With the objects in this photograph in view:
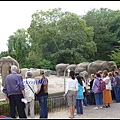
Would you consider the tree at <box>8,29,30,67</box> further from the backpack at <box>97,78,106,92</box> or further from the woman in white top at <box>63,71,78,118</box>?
the woman in white top at <box>63,71,78,118</box>

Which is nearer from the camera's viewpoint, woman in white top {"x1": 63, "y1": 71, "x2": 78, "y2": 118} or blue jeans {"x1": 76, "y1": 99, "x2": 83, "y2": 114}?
woman in white top {"x1": 63, "y1": 71, "x2": 78, "y2": 118}

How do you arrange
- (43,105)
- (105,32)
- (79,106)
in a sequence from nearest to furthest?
(43,105) < (79,106) < (105,32)

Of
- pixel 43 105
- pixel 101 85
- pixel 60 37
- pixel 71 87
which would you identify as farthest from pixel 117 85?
pixel 60 37

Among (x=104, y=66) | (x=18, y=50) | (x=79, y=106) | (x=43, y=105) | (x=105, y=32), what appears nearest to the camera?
(x=43, y=105)

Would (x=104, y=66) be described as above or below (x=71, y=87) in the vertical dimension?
above

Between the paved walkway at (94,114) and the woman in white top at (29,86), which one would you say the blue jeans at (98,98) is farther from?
the woman in white top at (29,86)

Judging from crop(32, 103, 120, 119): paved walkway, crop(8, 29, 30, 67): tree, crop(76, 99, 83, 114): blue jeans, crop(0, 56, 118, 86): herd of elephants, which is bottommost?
crop(32, 103, 120, 119): paved walkway

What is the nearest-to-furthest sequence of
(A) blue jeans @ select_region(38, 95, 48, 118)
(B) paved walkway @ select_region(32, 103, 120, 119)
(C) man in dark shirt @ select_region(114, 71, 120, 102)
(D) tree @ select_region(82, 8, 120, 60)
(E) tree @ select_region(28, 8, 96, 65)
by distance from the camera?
(A) blue jeans @ select_region(38, 95, 48, 118) < (B) paved walkway @ select_region(32, 103, 120, 119) < (C) man in dark shirt @ select_region(114, 71, 120, 102) < (E) tree @ select_region(28, 8, 96, 65) < (D) tree @ select_region(82, 8, 120, 60)

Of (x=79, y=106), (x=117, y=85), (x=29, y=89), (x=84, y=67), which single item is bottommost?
(x=79, y=106)

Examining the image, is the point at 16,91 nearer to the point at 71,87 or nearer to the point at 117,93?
the point at 71,87

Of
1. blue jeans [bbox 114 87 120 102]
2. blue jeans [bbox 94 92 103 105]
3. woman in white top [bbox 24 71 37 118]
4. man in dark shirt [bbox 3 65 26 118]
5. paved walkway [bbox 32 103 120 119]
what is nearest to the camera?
man in dark shirt [bbox 3 65 26 118]

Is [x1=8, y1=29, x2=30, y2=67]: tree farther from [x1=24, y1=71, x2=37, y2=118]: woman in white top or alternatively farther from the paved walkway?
[x1=24, y1=71, x2=37, y2=118]: woman in white top

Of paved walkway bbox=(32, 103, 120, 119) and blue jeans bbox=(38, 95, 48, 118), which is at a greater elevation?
blue jeans bbox=(38, 95, 48, 118)

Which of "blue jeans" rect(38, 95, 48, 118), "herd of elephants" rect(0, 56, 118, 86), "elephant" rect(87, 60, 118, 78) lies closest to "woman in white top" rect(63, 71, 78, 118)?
"blue jeans" rect(38, 95, 48, 118)
